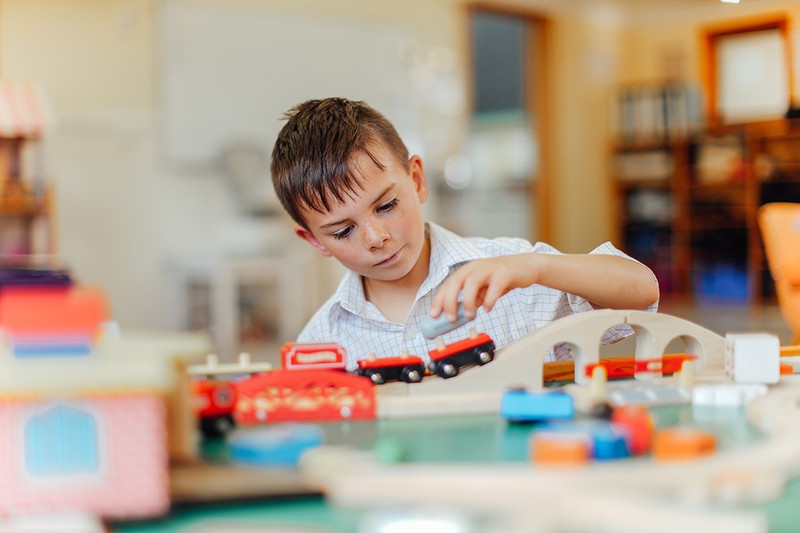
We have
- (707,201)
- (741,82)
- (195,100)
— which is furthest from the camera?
(707,201)

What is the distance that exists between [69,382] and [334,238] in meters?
0.60

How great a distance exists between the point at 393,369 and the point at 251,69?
325cm

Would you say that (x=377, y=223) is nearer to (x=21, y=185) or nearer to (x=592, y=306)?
(x=592, y=306)

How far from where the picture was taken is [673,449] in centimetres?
37

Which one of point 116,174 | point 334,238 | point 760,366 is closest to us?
point 760,366

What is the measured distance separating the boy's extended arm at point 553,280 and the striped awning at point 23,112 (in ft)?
7.88

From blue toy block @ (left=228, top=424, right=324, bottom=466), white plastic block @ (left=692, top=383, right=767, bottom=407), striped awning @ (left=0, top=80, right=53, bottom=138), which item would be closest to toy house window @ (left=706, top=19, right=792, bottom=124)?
white plastic block @ (left=692, top=383, right=767, bottom=407)

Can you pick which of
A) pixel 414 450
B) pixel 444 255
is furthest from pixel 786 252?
pixel 414 450

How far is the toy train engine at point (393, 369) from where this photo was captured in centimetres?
61

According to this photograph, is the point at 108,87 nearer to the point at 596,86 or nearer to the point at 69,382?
the point at 596,86

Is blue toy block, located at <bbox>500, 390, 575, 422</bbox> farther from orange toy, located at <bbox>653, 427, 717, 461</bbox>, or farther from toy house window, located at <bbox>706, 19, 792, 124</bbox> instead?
toy house window, located at <bbox>706, 19, 792, 124</bbox>

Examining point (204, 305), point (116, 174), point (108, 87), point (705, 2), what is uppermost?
point (705, 2)

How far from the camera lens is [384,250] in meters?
0.92

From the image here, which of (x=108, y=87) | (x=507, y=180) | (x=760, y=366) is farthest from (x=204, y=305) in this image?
(x=760, y=366)
